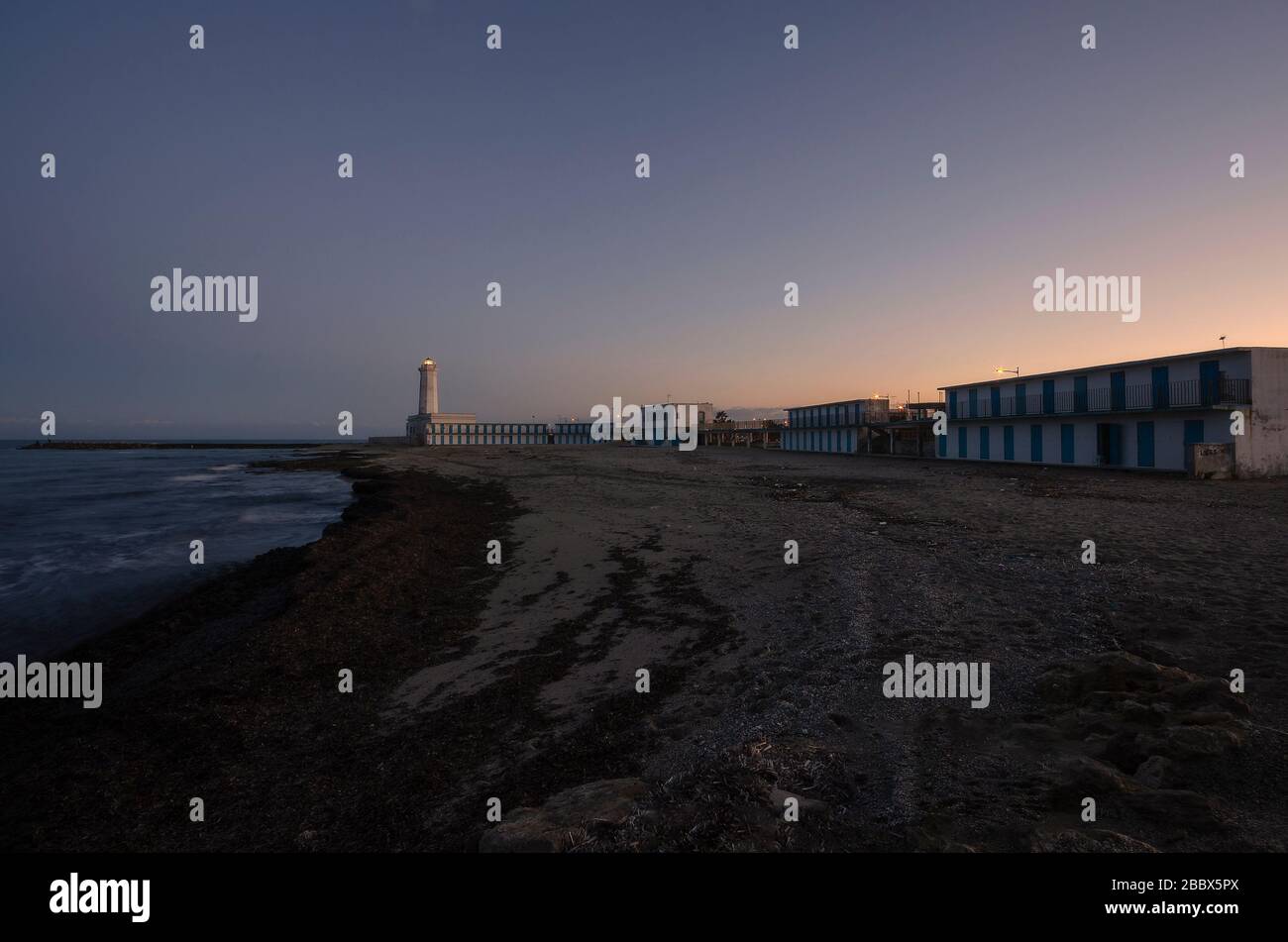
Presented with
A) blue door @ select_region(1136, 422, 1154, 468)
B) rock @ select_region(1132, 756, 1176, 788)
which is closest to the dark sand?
rock @ select_region(1132, 756, 1176, 788)

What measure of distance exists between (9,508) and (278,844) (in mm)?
40266

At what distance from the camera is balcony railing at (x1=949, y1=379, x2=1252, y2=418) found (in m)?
29.9

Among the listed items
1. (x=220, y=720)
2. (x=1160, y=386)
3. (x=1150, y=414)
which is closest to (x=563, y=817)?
(x=220, y=720)

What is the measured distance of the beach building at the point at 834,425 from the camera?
66062 millimetres

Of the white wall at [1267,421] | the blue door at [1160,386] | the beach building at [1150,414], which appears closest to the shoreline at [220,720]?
the beach building at [1150,414]

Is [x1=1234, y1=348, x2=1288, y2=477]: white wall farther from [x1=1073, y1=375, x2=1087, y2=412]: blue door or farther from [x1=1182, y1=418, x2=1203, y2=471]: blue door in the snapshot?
[x1=1073, y1=375, x2=1087, y2=412]: blue door

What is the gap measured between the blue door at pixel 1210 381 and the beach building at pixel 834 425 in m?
34.1

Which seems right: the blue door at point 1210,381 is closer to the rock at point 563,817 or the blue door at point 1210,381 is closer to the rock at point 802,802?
the rock at point 802,802

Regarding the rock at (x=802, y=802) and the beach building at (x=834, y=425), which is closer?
the rock at (x=802, y=802)

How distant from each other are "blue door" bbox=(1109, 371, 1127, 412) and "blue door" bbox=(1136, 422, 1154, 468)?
143cm

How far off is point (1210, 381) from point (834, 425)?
41459 mm
